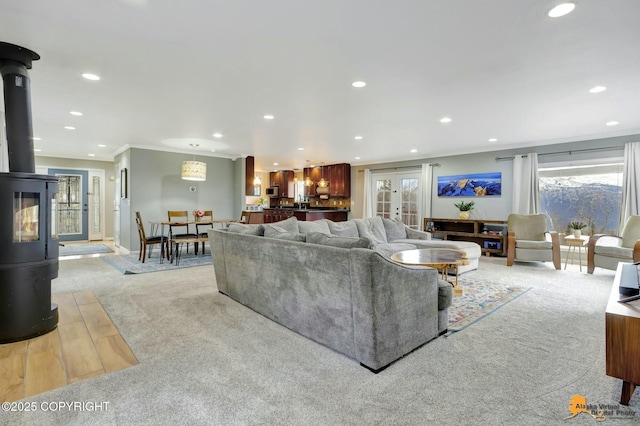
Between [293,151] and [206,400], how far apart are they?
261 inches

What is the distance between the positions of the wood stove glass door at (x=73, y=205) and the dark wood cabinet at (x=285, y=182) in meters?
6.14

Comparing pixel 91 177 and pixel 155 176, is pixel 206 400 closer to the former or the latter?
pixel 155 176

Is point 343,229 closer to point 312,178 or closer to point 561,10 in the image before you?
point 561,10

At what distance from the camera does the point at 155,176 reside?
24.0 feet

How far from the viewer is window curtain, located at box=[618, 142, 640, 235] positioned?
5.24 meters

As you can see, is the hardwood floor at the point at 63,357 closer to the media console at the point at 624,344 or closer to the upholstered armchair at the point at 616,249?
the media console at the point at 624,344

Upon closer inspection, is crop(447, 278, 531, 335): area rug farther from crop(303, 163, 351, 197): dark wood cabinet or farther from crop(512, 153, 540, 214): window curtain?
crop(303, 163, 351, 197): dark wood cabinet

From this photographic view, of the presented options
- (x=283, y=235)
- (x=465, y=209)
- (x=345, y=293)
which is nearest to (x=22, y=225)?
(x=283, y=235)

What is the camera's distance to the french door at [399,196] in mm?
8641

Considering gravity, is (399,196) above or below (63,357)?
above

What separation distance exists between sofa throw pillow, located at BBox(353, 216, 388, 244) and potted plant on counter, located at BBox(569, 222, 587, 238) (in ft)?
11.4

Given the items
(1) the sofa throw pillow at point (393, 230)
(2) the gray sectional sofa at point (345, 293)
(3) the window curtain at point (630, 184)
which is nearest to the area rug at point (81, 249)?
(2) the gray sectional sofa at point (345, 293)

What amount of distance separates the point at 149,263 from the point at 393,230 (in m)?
4.64

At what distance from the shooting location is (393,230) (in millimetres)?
5926
